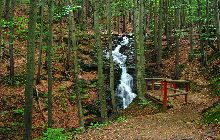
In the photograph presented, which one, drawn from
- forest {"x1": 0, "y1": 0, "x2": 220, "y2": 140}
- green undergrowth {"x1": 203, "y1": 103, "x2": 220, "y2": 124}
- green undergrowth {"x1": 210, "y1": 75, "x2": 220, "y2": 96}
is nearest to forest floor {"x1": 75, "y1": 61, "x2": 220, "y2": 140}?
forest {"x1": 0, "y1": 0, "x2": 220, "y2": 140}

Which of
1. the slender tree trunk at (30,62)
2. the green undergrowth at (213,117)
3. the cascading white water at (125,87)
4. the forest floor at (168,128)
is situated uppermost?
the slender tree trunk at (30,62)

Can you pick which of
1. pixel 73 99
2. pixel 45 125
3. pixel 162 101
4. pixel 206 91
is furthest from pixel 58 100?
pixel 206 91

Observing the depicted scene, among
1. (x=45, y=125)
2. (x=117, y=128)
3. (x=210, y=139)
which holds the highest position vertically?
(x=210, y=139)

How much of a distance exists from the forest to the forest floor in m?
0.03

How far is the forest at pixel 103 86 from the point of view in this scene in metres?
11.1

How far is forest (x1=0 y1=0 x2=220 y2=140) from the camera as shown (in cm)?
1110

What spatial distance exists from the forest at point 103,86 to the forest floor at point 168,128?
1.3 inches

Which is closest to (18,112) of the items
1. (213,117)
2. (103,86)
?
(103,86)

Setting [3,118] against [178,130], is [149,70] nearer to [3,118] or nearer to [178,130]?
[3,118]

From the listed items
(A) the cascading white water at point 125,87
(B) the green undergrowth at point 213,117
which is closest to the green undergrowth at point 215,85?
(B) the green undergrowth at point 213,117

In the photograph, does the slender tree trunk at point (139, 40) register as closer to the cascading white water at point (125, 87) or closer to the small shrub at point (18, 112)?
the cascading white water at point (125, 87)

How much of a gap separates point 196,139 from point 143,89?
887cm

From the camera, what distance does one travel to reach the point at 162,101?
1557 cm

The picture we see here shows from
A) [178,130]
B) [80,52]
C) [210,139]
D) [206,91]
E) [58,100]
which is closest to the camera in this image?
[210,139]
